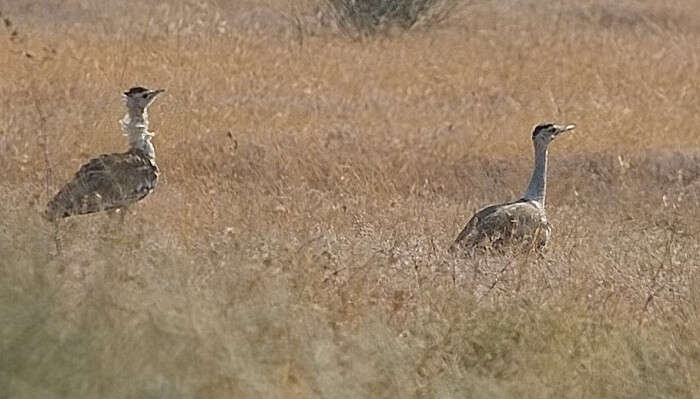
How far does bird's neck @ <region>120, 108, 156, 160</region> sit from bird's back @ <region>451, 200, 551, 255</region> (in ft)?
6.10

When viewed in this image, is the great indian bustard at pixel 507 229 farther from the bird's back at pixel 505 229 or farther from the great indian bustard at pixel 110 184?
the great indian bustard at pixel 110 184

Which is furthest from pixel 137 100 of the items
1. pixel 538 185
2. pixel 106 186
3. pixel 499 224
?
pixel 538 185

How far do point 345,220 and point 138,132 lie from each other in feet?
5.25

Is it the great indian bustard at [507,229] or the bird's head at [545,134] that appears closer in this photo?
the great indian bustard at [507,229]

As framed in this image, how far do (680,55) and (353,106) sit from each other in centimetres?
708

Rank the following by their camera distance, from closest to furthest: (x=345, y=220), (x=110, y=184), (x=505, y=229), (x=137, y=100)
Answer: (x=110, y=184)
(x=505, y=229)
(x=137, y=100)
(x=345, y=220)

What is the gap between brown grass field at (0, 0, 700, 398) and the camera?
5.59m

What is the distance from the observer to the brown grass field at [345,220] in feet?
18.4

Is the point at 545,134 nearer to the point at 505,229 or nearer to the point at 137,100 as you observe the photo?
the point at 505,229

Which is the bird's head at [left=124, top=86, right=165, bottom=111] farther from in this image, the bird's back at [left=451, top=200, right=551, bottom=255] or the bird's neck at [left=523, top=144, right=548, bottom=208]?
the bird's neck at [left=523, top=144, right=548, bottom=208]

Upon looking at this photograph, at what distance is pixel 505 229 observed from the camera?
9438 mm

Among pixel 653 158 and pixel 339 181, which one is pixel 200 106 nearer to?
pixel 339 181

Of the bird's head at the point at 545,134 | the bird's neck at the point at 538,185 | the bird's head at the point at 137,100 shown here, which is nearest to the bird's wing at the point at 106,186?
the bird's head at the point at 137,100

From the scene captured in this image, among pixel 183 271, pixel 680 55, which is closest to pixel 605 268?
pixel 183 271
